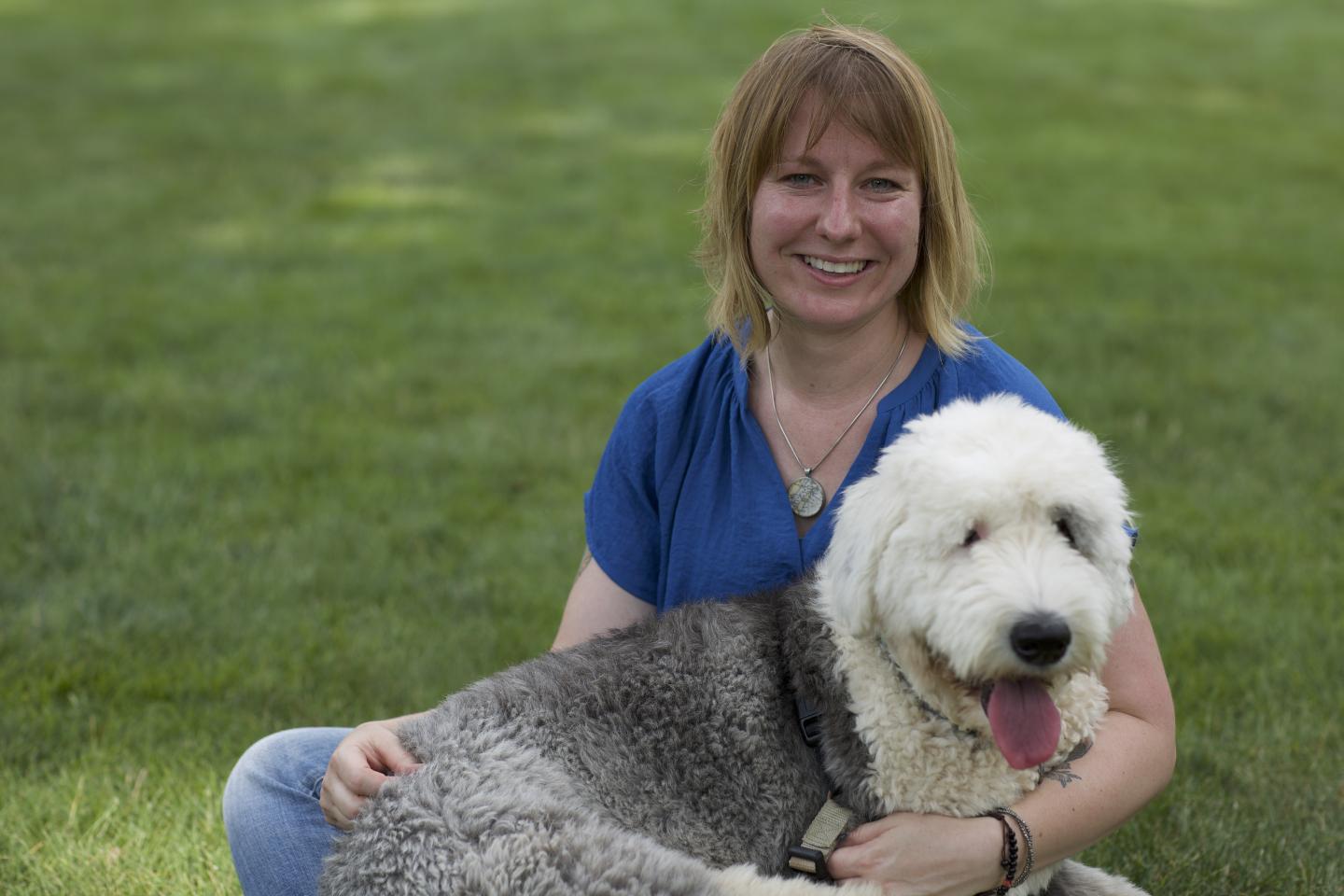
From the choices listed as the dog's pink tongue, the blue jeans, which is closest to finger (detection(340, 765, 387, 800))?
the blue jeans

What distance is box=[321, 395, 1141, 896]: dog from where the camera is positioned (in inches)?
99.0

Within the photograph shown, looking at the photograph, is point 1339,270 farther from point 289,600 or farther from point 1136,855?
point 289,600

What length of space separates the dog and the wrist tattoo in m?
0.02

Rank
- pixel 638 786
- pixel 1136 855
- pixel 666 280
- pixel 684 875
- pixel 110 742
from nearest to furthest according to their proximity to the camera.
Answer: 1. pixel 684 875
2. pixel 638 786
3. pixel 1136 855
4. pixel 110 742
5. pixel 666 280

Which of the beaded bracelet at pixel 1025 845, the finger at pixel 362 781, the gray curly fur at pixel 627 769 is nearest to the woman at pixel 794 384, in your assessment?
the finger at pixel 362 781

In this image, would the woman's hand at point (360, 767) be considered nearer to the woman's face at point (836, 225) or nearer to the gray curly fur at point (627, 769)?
the gray curly fur at point (627, 769)

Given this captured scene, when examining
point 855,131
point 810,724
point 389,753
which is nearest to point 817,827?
A: point 810,724

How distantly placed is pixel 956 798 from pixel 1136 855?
123 centimetres

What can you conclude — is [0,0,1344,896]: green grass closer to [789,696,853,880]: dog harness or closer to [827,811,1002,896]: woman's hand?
[827,811,1002,896]: woman's hand

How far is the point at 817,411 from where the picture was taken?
3.45 m

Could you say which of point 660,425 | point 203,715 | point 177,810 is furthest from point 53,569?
point 660,425

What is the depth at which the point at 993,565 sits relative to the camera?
2543 mm

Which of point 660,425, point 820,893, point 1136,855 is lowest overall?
point 1136,855

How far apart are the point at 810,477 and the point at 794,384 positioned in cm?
28
